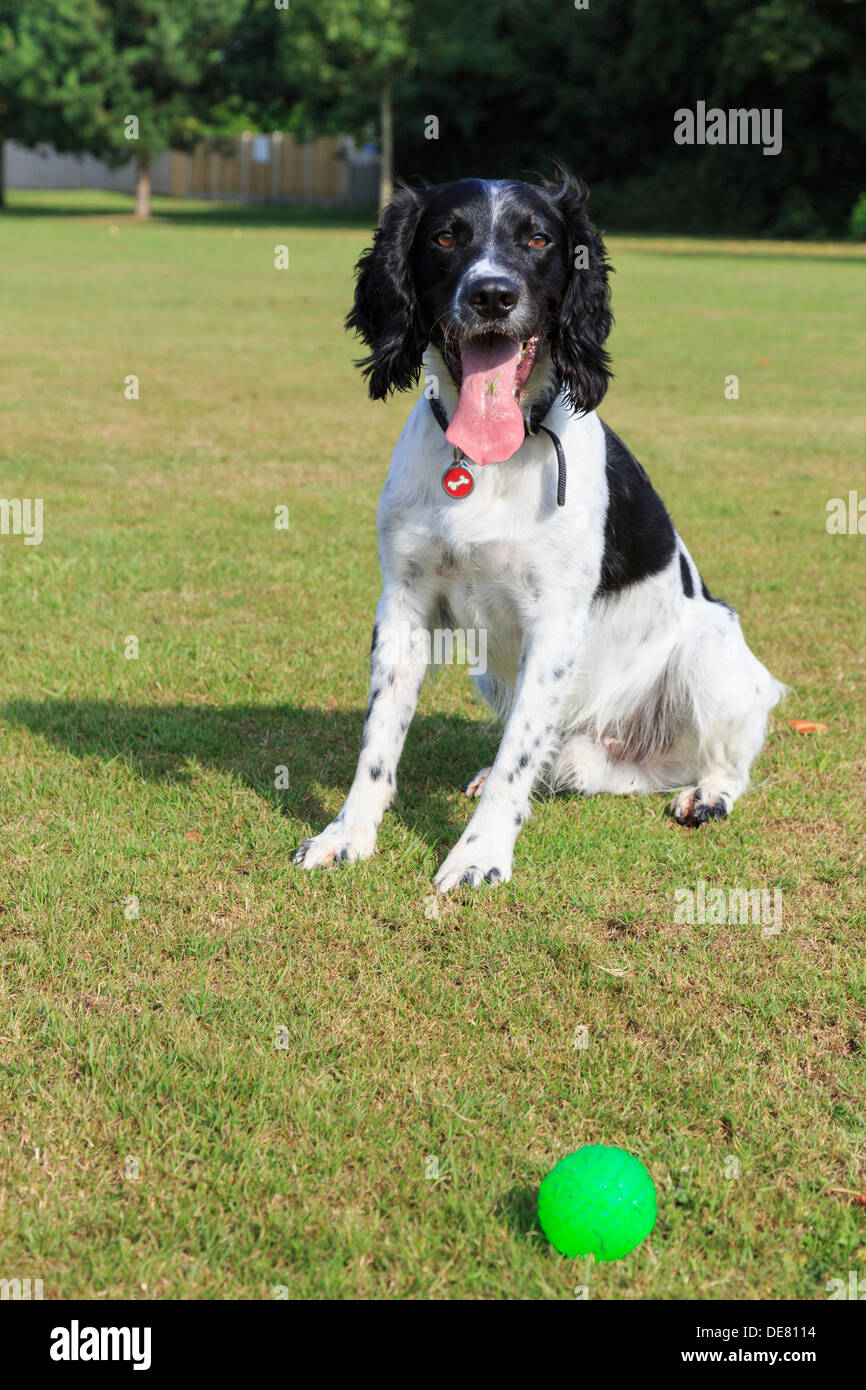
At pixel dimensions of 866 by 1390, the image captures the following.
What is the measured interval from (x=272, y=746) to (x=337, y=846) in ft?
3.18

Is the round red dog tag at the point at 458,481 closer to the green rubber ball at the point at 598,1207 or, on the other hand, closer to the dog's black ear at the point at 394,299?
the dog's black ear at the point at 394,299

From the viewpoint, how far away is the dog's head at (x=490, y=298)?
12.5ft

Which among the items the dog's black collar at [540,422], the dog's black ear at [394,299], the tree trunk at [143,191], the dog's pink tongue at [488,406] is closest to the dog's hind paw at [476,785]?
the dog's black collar at [540,422]

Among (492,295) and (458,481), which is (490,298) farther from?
(458,481)

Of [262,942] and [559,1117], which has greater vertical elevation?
[262,942]

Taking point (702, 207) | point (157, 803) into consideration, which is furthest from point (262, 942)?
point (702, 207)

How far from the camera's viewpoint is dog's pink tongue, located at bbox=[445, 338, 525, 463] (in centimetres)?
385

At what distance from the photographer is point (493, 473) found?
13.1ft

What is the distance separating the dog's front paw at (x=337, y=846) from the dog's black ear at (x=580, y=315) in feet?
4.52

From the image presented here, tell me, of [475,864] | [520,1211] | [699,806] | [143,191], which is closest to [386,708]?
[475,864]

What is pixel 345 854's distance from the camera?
13.4 ft

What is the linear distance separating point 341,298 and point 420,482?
66.7ft

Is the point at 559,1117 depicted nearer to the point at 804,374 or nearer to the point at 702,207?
the point at 804,374

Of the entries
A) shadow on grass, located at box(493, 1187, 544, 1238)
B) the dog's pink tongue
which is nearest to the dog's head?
the dog's pink tongue
